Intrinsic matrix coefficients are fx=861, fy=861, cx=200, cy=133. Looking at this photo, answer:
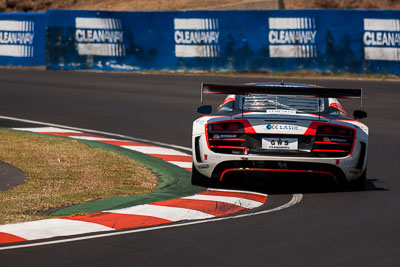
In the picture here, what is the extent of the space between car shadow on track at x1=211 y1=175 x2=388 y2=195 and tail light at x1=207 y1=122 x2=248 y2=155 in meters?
0.64

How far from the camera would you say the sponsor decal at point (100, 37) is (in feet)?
97.0

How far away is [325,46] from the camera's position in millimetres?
27906

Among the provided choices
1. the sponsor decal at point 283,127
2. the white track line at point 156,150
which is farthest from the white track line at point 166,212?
the white track line at point 156,150

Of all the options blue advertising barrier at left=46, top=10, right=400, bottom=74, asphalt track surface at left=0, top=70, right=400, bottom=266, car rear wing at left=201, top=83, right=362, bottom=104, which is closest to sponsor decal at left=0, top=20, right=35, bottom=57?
blue advertising barrier at left=46, top=10, right=400, bottom=74

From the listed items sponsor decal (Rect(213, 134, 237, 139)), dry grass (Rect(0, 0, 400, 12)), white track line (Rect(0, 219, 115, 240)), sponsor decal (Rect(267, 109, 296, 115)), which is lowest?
white track line (Rect(0, 219, 115, 240))

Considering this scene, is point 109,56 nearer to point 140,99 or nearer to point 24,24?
point 24,24

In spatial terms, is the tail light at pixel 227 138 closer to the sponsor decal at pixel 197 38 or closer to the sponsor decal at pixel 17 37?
the sponsor decal at pixel 197 38

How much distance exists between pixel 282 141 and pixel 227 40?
63.0 ft

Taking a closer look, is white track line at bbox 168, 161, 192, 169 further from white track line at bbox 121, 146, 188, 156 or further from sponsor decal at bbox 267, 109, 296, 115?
sponsor decal at bbox 267, 109, 296, 115

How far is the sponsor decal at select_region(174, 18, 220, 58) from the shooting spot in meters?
28.8

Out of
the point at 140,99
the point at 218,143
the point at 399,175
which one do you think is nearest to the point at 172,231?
the point at 218,143

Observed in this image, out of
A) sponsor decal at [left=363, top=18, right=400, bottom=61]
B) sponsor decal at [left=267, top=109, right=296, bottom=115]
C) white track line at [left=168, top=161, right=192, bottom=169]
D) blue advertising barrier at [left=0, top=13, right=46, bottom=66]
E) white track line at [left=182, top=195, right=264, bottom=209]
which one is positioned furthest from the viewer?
blue advertising barrier at [left=0, top=13, right=46, bottom=66]

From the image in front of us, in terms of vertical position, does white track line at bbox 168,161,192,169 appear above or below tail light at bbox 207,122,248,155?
below

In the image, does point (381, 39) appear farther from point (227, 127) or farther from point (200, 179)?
point (227, 127)
